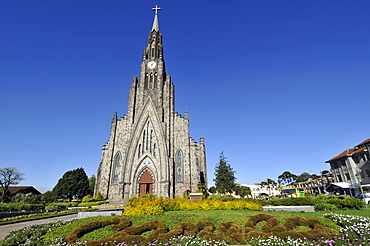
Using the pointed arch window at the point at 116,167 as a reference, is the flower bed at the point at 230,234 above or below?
below

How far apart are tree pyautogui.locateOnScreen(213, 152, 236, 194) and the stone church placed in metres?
4.05

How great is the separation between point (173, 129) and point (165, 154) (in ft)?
17.0

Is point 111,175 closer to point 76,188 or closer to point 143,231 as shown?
point 76,188

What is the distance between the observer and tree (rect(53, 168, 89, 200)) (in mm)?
45031

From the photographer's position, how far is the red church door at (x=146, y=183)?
34.1m

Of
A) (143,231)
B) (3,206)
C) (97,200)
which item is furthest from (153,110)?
(143,231)

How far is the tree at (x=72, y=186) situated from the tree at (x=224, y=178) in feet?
97.7

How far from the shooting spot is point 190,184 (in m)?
33.4

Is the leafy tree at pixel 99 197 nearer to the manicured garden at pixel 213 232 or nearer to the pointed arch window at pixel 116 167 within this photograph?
the pointed arch window at pixel 116 167

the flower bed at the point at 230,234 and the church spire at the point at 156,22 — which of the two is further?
the church spire at the point at 156,22

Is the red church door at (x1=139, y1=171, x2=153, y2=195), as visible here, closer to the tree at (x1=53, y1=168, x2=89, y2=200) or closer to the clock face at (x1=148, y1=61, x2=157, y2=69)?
the tree at (x1=53, y1=168, x2=89, y2=200)

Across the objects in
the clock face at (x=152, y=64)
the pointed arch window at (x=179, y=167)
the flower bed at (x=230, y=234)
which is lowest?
the flower bed at (x=230, y=234)

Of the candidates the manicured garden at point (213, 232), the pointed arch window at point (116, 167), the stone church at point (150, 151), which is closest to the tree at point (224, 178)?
the stone church at point (150, 151)

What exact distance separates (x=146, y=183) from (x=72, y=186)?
21550mm
